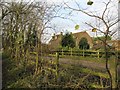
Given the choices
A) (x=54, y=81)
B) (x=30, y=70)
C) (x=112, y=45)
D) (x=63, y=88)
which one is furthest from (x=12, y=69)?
(x=112, y=45)

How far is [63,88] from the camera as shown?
4.83m

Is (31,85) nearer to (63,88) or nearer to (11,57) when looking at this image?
(63,88)

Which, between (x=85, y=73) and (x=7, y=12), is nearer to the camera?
(x=85, y=73)

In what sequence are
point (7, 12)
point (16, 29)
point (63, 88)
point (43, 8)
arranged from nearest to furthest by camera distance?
point (63, 88), point (43, 8), point (16, 29), point (7, 12)

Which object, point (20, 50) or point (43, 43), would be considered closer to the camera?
point (43, 43)

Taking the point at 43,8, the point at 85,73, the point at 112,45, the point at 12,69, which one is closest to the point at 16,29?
the point at 12,69

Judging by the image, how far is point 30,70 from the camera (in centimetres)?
676

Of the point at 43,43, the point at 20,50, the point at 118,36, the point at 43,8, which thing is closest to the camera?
the point at 118,36

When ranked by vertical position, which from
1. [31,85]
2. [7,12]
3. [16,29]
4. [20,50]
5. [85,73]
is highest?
[7,12]

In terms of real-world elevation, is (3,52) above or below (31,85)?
above

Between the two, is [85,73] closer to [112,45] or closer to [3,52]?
[112,45]

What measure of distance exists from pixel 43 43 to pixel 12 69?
2535 mm

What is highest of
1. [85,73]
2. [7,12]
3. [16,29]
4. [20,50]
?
[7,12]

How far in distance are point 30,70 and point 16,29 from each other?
2.88m
